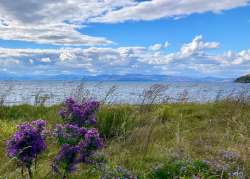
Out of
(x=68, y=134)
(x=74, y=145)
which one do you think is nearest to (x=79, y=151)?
(x=74, y=145)

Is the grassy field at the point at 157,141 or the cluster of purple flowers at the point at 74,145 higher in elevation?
the cluster of purple flowers at the point at 74,145

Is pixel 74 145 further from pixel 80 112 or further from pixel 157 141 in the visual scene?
pixel 157 141

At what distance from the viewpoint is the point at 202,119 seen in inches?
430

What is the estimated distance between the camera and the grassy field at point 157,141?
5562 mm

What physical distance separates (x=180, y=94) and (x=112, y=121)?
4.88 metres

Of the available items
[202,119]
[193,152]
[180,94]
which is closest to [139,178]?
[193,152]

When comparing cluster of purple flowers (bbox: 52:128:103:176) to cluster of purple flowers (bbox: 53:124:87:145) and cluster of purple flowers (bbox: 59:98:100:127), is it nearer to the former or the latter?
cluster of purple flowers (bbox: 53:124:87:145)

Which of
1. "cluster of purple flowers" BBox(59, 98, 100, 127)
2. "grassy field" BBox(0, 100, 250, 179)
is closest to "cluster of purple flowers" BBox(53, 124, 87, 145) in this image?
"cluster of purple flowers" BBox(59, 98, 100, 127)

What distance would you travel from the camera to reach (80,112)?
4.34m

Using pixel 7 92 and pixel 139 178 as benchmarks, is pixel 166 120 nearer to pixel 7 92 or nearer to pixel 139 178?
pixel 7 92

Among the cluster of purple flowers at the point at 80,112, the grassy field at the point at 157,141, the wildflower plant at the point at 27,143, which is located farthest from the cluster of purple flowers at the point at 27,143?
the cluster of purple flowers at the point at 80,112

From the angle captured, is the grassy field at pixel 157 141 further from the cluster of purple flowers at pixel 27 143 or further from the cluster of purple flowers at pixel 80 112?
the cluster of purple flowers at pixel 80 112

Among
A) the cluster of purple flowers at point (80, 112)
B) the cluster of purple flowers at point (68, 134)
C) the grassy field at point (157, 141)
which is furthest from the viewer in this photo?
the grassy field at point (157, 141)

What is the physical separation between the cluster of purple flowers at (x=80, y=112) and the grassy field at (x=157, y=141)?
0.72m
